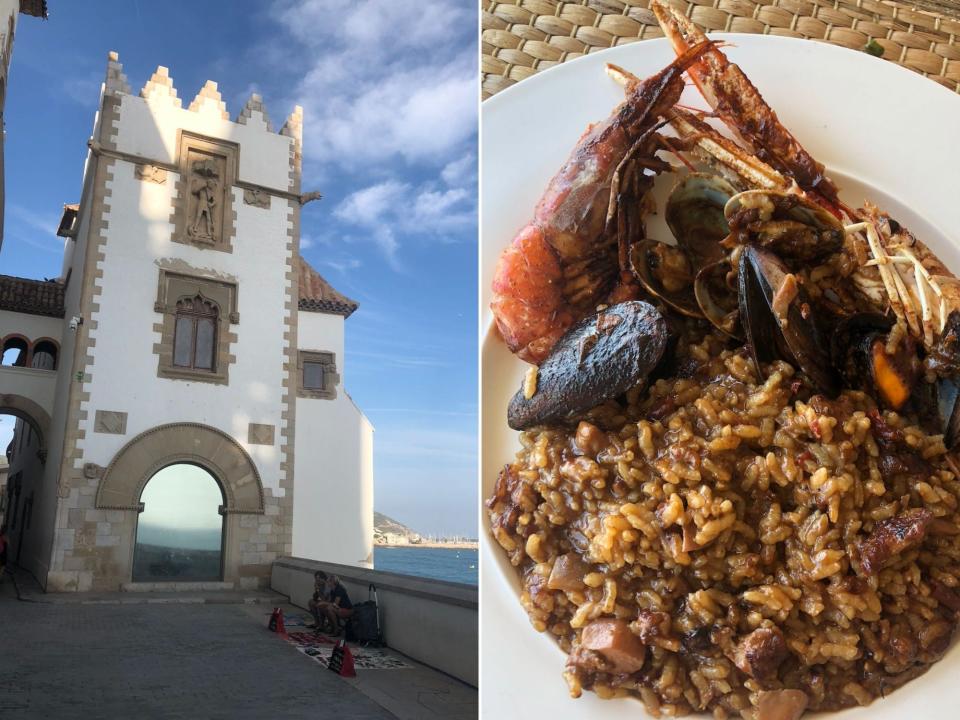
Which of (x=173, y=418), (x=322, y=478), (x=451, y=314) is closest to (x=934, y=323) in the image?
(x=451, y=314)

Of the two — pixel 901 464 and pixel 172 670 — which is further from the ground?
pixel 901 464

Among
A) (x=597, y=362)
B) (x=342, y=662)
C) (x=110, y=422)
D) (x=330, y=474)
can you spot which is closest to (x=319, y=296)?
(x=330, y=474)

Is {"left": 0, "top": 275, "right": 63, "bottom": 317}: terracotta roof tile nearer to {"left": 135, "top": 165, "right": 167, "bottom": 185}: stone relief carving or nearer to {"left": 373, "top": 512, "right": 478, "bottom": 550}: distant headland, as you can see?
{"left": 135, "top": 165, "right": 167, "bottom": 185}: stone relief carving

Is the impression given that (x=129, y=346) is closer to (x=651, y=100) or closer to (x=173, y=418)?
(x=173, y=418)

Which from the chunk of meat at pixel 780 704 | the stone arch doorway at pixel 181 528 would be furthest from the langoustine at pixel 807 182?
the stone arch doorway at pixel 181 528

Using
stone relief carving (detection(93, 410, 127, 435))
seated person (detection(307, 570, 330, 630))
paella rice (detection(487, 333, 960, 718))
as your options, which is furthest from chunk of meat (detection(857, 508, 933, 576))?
stone relief carving (detection(93, 410, 127, 435))

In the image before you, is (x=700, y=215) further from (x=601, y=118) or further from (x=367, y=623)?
(x=367, y=623)

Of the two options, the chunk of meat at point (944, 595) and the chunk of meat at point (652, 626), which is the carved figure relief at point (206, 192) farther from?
the chunk of meat at point (944, 595)
